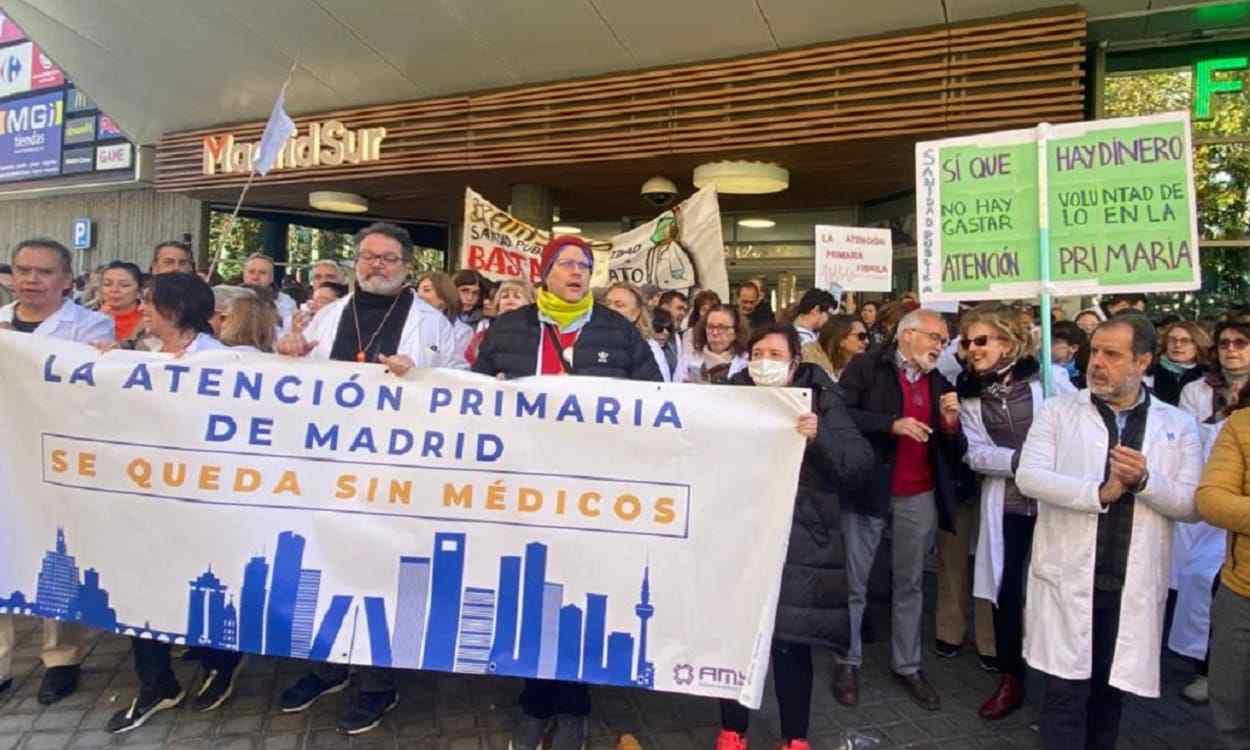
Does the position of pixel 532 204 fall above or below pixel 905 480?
above

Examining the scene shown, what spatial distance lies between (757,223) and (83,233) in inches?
534

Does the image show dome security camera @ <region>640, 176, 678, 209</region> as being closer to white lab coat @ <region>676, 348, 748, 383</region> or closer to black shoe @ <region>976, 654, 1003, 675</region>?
white lab coat @ <region>676, 348, 748, 383</region>

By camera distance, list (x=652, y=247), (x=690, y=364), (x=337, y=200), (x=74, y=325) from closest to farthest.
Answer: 1. (x=74, y=325)
2. (x=690, y=364)
3. (x=652, y=247)
4. (x=337, y=200)

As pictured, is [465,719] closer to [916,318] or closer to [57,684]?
[57,684]

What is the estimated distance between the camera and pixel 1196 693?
3.93 m

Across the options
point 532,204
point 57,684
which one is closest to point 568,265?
point 57,684

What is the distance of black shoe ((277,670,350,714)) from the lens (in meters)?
3.55

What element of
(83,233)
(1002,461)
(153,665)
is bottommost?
(153,665)

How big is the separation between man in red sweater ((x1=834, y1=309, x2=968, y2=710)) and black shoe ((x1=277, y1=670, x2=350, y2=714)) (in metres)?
2.36

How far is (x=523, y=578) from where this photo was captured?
314cm

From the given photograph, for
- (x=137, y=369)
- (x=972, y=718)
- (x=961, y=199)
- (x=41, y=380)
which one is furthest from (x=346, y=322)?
(x=972, y=718)

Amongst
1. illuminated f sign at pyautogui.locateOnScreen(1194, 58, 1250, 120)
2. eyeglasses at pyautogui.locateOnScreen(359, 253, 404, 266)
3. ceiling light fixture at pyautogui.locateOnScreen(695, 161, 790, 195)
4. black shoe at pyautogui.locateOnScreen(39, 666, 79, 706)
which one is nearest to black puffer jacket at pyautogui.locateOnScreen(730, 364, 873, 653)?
eyeglasses at pyautogui.locateOnScreen(359, 253, 404, 266)

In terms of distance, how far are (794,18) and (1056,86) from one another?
8.30 feet

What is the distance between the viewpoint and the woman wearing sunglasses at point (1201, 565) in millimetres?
4066
